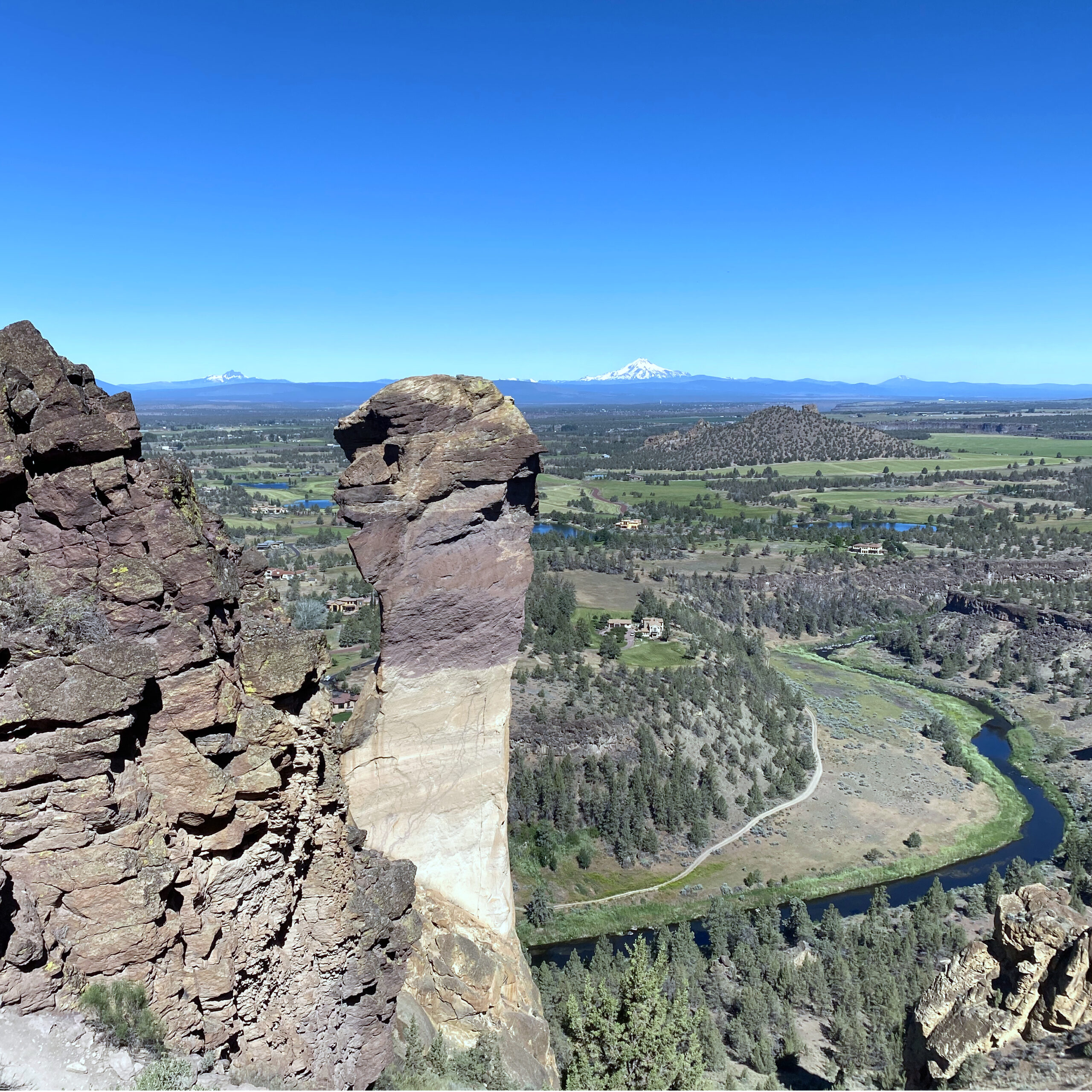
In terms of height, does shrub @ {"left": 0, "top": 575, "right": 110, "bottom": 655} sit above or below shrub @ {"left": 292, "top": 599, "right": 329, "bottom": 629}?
above

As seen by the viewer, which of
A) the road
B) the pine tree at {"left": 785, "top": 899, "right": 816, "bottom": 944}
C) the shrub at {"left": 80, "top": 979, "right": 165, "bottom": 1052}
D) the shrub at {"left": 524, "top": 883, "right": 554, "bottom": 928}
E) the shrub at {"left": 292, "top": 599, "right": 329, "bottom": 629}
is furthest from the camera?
the shrub at {"left": 292, "top": 599, "right": 329, "bottom": 629}

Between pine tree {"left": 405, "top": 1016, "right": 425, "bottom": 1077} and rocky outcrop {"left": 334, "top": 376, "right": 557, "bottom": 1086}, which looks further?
rocky outcrop {"left": 334, "top": 376, "right": 557, "bottom": 1086}

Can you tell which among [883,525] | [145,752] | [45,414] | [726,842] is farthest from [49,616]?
[883,525]

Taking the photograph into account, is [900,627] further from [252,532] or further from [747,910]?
[252,532]

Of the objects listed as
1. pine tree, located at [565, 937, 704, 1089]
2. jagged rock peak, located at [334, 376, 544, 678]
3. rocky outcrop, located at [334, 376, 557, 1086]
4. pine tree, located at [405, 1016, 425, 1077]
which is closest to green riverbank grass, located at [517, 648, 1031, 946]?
pine tree, located at [565, 937, 704, 1089]

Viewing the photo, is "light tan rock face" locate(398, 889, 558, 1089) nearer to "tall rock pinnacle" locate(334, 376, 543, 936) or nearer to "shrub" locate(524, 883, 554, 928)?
"tall rock pinnacle" locate(334, 376, 543, 936)

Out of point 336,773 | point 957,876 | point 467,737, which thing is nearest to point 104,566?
point 336,773
